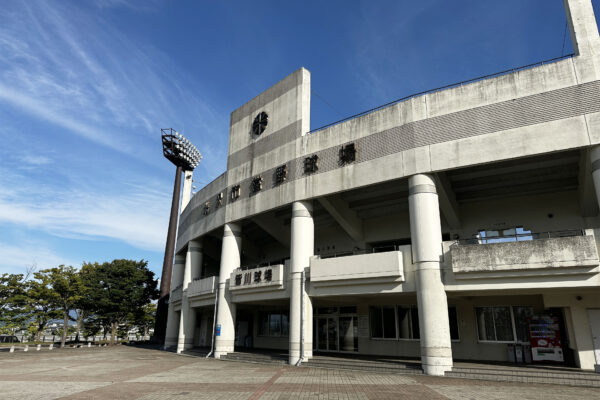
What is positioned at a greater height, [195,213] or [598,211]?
[195,213]

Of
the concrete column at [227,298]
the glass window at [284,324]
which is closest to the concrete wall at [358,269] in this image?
the concrete column at [227,298]

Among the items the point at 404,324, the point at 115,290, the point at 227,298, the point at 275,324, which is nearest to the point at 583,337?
the point at 404,324

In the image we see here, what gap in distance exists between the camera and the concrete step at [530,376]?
12.8 meters

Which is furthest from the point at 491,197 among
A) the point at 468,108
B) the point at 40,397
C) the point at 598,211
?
the point at 40,397

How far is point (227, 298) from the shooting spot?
24641mm

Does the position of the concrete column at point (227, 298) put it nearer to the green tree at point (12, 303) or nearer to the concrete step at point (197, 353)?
the concrete step at point (197, 353)

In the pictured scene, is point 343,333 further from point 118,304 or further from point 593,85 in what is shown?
point 118,304

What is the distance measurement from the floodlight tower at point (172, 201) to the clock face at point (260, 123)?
29.3 m

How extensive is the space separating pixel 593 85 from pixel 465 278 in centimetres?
940

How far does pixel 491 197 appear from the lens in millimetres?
20938

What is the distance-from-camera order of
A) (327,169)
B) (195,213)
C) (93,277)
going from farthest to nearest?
1. (93,277)
2. (195,213)
3. (327,169)

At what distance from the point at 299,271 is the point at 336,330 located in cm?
731

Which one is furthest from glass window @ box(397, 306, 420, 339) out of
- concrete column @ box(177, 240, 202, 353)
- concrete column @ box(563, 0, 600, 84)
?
concrete column @ box(177, 240, 202, 353)

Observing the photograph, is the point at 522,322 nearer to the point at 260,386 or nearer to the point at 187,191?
the point at 260,386
